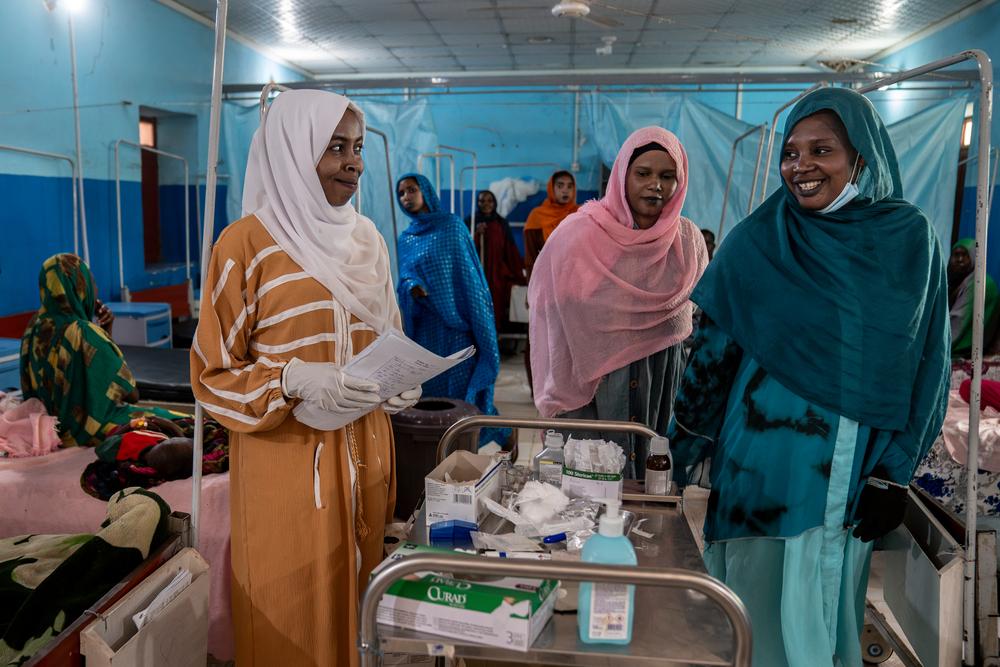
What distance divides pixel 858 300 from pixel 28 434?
106 inches

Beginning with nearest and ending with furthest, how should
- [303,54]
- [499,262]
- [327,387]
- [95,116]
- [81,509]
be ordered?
[327,387], [81,509], [95,116], [499,262], [303,54]

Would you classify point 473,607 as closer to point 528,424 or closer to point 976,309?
point 528,424

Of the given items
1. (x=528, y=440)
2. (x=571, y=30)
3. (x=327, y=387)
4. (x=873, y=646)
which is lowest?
(x=528, y=440)

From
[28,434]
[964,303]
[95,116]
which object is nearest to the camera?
[28,434]

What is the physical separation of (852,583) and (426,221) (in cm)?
289

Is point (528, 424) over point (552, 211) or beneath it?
beneath

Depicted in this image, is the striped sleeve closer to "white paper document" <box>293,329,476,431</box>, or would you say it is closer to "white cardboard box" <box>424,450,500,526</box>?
"white paper document" <box>293,329,476,431</box>

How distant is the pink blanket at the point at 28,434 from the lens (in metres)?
2.69

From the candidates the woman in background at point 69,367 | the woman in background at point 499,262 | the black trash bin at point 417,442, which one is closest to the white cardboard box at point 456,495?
the black trash bin at point 417,442

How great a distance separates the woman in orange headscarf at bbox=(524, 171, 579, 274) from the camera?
6.61m

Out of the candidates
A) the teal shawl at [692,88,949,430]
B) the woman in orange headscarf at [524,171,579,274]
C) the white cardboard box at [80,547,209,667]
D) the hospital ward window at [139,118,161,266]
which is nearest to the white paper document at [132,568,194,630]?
the white cardboard box at [80,547,209,667]

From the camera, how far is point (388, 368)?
1.60m

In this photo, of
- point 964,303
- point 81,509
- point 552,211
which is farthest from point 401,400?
point 552,211

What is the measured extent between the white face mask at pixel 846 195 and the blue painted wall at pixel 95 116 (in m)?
4.77
